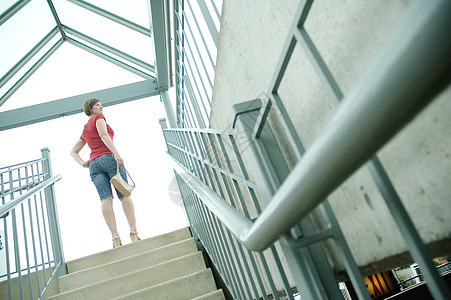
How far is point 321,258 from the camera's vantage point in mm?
821

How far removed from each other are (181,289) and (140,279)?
0.39 meters

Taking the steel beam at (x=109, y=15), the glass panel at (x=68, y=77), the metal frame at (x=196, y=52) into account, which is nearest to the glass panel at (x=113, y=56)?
the glass panel at (x=68, y=77)

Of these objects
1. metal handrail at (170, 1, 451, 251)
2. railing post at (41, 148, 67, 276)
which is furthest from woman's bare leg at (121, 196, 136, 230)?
metal handrail at (170, 1, 451, 251)

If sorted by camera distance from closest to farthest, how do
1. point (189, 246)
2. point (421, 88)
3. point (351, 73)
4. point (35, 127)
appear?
point (421, 88), point (351, 73), point (189, 246), point (35, 127)

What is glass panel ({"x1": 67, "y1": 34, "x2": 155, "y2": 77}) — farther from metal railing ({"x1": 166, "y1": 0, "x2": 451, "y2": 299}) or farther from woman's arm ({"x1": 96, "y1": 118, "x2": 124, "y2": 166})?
metal railing ({"x1": 166, "y1": 0, "x2": 451, "y2": 299})

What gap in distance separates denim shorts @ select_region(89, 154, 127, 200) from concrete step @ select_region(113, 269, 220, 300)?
1.06 m

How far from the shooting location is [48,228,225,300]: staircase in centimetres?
216

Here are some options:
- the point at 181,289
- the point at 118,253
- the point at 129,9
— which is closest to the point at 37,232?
the point at 118,253

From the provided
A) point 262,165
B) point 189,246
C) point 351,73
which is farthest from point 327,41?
point 189,246

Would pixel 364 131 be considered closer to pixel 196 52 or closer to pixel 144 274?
pixel 196 52

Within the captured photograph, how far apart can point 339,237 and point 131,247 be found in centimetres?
258

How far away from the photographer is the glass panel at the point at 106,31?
4508 mm

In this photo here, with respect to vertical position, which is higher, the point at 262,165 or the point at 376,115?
the point at 262,165

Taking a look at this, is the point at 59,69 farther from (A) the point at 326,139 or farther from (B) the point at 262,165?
(A) the point at 326,139
